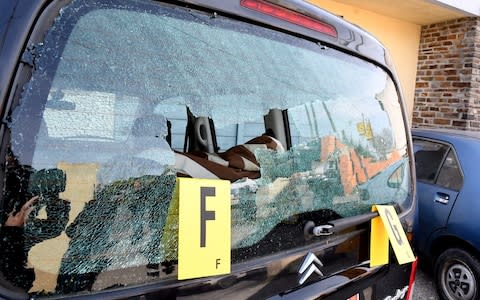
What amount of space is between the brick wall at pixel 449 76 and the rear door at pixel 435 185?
315cm

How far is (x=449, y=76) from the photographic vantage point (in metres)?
7.08

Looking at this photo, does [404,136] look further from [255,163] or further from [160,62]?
[160,62]

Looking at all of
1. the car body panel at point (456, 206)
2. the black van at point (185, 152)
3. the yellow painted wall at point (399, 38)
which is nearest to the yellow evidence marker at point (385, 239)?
the black van at point (185, 152)

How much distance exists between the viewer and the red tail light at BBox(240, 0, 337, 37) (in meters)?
1.29

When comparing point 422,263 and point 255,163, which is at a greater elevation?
point 255,163

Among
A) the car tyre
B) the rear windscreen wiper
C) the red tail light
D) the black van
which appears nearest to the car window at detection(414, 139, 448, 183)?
the car tyre

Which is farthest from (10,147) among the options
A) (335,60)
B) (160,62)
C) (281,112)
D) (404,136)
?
(404,136)

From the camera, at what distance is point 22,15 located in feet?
2.90

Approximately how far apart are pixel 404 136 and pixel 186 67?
1202mm

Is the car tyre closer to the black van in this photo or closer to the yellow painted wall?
the black van

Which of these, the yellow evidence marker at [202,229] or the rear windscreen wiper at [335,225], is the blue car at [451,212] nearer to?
the rear windscreen wiper at [335,225]

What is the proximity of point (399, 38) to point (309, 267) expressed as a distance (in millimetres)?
6769

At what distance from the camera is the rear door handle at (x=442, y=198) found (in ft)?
12.7

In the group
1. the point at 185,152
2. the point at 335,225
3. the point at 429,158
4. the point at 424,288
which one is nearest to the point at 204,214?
the point at 185,152
